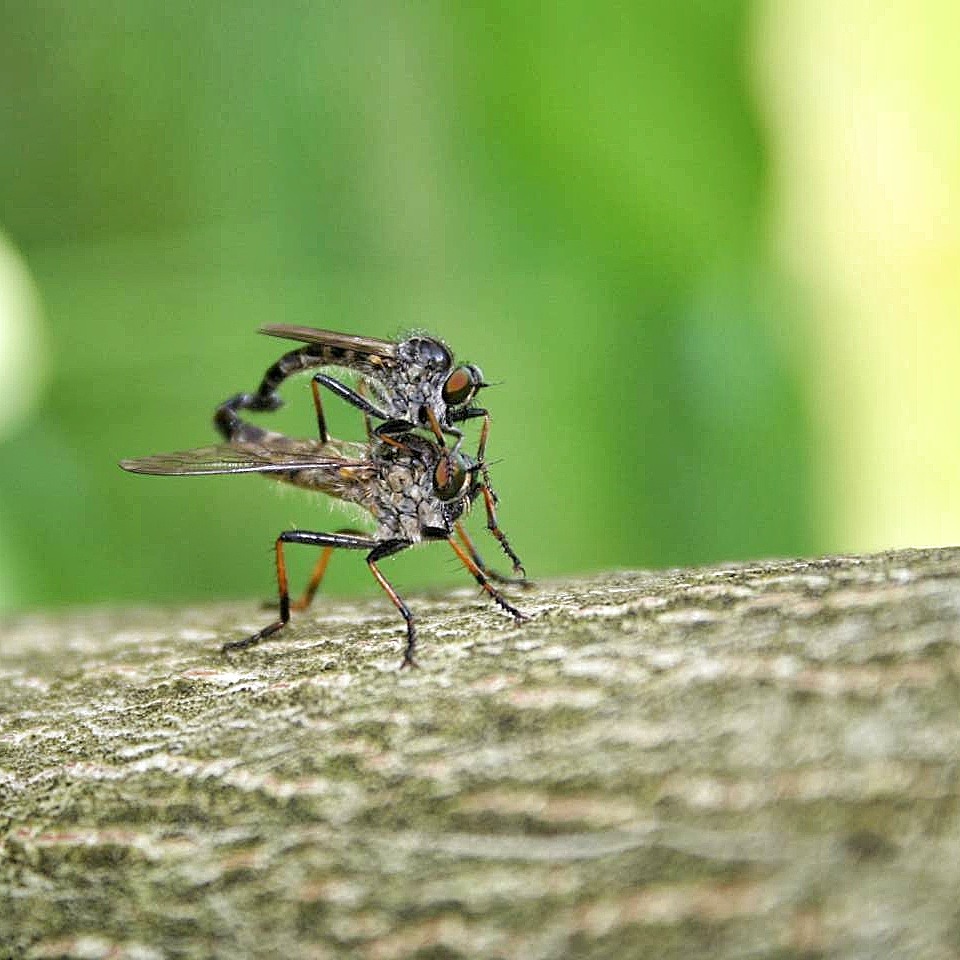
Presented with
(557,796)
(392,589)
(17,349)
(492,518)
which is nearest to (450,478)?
(492,518)

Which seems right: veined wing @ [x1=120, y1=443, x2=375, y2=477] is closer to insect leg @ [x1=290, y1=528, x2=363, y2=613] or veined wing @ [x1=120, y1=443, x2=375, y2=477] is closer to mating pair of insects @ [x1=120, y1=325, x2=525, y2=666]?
mating pair of insects @ [x1=120, y1=325, x2=525, y2=666]

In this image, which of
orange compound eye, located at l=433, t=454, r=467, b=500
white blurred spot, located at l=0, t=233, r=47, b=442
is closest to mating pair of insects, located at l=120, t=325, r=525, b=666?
orange compound eye, located at l=433, t=454, r=467, b=500

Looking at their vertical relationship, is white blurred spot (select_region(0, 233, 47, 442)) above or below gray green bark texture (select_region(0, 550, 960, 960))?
above

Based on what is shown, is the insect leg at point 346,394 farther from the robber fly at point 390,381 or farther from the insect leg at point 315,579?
the insect leg at point 315,579

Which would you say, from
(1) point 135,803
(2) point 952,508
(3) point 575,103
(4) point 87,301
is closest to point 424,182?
(3) point 575,103

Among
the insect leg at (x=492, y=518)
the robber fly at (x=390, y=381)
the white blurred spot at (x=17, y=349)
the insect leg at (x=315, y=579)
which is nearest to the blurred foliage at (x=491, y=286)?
the white blurred spot at (x=17, y=349)

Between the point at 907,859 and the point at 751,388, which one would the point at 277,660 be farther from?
the point at 751,388

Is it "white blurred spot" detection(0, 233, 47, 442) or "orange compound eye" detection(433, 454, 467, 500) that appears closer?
"orange compound eye" detection(433, 454, 467, 500)

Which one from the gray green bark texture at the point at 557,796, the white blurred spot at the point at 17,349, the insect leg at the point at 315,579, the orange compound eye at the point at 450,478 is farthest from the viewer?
the white blurred spot at the point at 17,349

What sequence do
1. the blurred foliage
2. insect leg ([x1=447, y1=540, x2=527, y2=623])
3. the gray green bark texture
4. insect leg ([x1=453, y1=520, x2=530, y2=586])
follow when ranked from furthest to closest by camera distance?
the blurred foliage
insect leg ([x1=453, y1=520, x2=530, y2=586])
insect leg ([x1=447, y1=540, x2=527, y2=623])
the gray green bark texture
